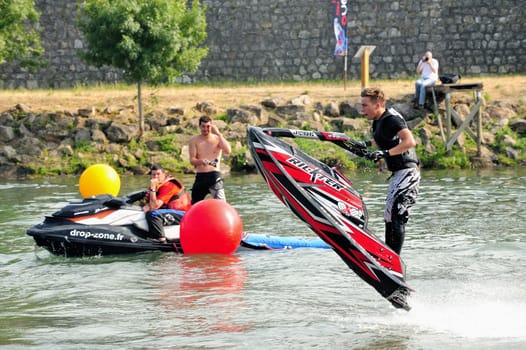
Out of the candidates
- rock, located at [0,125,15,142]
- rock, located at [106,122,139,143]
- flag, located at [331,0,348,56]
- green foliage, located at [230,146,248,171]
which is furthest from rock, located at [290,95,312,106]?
rock, located at [0,125,15,142]

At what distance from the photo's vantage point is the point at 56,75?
124 feet

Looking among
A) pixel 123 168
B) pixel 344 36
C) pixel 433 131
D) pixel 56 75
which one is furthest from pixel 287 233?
pixel 56 75

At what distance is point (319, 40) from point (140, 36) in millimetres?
10663

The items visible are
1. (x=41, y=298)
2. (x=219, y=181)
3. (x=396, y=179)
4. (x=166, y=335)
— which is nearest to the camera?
(x=166, y=335)

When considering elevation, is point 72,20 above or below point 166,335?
above

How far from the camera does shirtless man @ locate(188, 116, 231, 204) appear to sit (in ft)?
48.0

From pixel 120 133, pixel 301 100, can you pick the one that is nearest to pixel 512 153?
pixel 301 100

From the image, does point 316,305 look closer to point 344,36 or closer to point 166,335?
point 166,335

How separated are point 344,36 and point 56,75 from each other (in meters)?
10.6

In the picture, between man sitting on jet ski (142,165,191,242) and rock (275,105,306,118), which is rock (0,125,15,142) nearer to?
rock (275,105,306,118)

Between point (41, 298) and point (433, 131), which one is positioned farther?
point (433, 131)

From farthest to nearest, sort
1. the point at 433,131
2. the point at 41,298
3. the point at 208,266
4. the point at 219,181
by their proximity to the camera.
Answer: the point at 433,131 → the point at 219,181 → the point at 208,266 → the point at 41,298

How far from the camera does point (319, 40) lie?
37.0 metres

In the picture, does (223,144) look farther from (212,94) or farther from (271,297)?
(212,94)
